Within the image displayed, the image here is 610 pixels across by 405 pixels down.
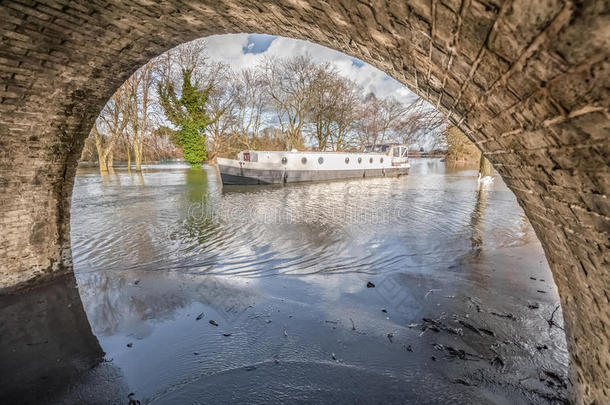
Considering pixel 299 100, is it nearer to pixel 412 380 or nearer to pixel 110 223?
pixel 110 223

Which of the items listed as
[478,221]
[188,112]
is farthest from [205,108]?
[478,221]

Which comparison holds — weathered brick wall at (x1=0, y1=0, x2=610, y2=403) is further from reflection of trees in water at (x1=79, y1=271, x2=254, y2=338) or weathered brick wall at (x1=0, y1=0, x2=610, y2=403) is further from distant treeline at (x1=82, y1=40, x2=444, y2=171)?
distant treeline at (x1=82, y1=40, x2=444, y2=171)

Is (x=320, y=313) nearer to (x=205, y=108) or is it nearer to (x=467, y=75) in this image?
(x=467, y=75)

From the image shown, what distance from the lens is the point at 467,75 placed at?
1.33 m

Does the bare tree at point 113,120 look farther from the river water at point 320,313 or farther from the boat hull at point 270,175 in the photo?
the river water at point 320,313

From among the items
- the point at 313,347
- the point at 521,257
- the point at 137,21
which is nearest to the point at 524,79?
the point at 313,347

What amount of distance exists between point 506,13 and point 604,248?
1.11 metres

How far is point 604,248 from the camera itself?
3.94 ft

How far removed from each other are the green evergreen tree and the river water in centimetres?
2067

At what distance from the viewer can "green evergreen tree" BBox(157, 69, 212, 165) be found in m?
25.2

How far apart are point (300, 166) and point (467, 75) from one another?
18.3m

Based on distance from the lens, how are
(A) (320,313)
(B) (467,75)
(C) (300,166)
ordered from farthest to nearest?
(C) (300,166)
(A) (320,313)
(B) (467,75)

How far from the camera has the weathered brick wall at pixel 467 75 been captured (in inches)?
33.8

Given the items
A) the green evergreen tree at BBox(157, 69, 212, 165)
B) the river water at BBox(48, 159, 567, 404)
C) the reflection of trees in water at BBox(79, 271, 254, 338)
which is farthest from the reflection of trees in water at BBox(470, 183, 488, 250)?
the green evergreen tree at BBox(157, 69, 212, 165)
